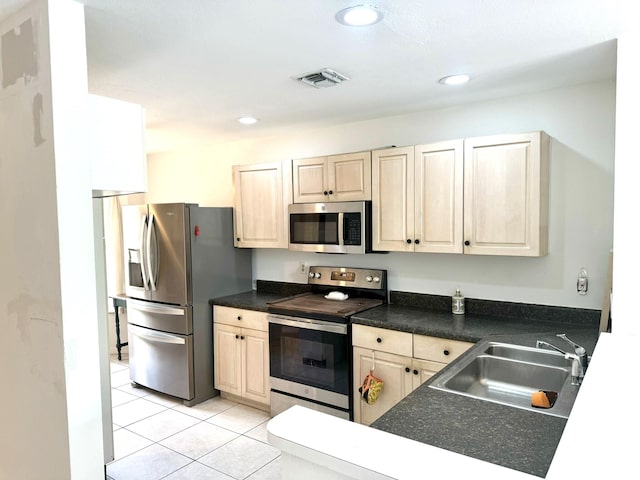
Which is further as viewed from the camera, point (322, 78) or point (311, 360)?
point (311, 360)

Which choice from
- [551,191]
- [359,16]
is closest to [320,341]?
[551,191]

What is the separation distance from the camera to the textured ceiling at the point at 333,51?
5.36 ft

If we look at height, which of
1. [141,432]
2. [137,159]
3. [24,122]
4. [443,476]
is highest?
[24,122]

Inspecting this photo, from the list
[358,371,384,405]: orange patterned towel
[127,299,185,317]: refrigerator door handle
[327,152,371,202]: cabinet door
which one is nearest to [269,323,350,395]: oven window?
[358,371,384,405]: orange patterned towel

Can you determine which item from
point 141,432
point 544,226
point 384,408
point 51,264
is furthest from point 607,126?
point 141,432

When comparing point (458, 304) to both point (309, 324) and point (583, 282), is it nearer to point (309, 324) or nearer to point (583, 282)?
point (583, 282)

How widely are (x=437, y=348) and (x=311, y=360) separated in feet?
3.27

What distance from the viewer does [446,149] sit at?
285 cm

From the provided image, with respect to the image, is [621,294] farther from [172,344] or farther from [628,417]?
[172,344]

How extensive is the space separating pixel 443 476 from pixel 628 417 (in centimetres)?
40

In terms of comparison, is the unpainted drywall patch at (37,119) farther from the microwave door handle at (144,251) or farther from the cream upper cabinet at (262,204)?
the microwave door handle at (144,251)

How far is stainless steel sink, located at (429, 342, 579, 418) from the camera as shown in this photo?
2018mm

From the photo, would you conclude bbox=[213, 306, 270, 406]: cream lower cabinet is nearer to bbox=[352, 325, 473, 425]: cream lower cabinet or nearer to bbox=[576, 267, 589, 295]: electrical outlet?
bbox=[352, 325, 473, 425]: cream lower cabinet

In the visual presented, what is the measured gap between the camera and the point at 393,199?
3111 millimetres
